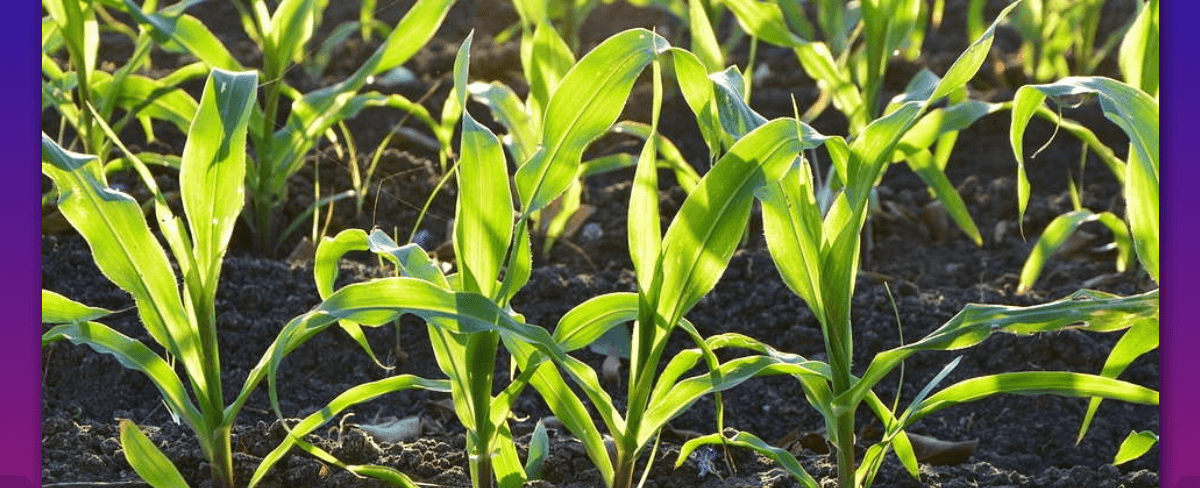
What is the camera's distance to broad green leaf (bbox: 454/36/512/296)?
1421mm

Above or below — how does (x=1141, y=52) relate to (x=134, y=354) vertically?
above

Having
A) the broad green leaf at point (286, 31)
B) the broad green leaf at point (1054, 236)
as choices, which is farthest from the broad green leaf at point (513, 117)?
the broad green leaf at point (1054, 236)

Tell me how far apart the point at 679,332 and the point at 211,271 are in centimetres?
93

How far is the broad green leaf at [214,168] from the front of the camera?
1512mm

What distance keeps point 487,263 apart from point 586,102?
18 cm

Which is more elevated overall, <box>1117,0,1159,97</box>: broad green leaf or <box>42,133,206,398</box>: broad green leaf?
<box>1117,0,1159,97</box>: broad green leaf

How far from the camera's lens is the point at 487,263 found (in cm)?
146

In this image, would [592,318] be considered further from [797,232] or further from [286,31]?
[286,31]

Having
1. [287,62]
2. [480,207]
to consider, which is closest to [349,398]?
[480,207]

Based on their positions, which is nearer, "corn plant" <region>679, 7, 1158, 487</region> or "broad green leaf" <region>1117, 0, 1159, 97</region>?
"corn plant" <region>679, 7, 1158, 487</region>

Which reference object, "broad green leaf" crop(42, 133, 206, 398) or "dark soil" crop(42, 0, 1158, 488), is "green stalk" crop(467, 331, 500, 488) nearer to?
"dark soil" crop(42, 0, 1158, 488)

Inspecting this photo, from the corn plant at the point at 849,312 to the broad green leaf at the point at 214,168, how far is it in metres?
0.51

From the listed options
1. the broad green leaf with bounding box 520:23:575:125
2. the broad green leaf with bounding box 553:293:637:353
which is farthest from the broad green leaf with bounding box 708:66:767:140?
the broad green leaf with bounding box 520:23:575:125

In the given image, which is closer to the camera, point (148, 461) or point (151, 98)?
point (148, 461)
